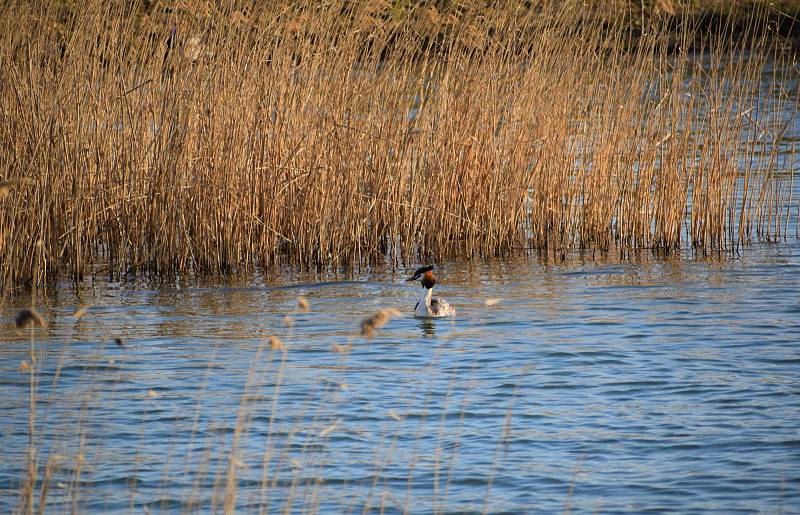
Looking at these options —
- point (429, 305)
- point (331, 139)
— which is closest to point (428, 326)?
point (429, 305)

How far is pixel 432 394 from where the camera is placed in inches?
247

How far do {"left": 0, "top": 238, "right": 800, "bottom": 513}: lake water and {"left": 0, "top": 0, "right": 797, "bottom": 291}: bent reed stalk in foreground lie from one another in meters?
0.41

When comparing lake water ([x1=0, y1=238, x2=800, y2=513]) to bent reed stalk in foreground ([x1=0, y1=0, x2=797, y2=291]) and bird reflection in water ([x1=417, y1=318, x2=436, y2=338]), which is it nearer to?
bird reflection in water ([x1=417, y1=318, x2=436, y2=338])

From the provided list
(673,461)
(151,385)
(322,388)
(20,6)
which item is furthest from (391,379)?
(20,6)

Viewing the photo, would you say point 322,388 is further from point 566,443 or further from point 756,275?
point 756,275

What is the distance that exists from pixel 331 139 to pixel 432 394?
12.1ft

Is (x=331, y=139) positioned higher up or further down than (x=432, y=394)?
higher up

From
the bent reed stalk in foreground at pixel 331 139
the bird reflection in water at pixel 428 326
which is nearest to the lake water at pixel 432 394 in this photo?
the bird reflection in water at pixel 428 326

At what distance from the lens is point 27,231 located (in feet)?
28.7

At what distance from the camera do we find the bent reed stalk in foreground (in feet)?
28.7

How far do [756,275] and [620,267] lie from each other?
3.63 ft

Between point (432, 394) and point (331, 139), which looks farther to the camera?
point (331, 139)

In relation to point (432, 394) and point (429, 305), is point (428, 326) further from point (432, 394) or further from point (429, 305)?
point (432, 394)

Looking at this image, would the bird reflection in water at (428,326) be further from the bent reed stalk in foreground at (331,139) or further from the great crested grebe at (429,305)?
the bent reed stalk in foreground at (331,139)
